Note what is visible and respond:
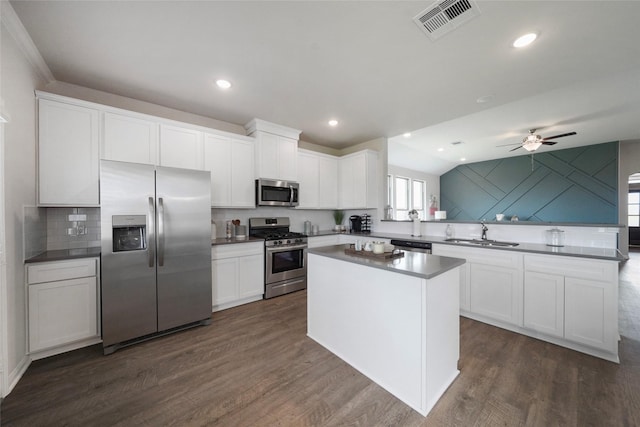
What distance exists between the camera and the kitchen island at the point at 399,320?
152 centimetres

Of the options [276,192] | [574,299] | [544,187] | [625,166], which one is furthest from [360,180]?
[625,166]

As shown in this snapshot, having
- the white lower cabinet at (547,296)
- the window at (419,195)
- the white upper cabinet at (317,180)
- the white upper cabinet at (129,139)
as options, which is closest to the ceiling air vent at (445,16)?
the white lower cabinet at (547,296)

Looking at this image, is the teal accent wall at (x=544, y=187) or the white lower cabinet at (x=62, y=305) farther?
the teal accent wall at (x=544, y=187)

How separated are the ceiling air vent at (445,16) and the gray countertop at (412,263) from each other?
1788 millimetres

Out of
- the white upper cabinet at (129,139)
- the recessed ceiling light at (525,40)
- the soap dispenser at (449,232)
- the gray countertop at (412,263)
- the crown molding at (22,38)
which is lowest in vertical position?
the gray countertop at (412,263)

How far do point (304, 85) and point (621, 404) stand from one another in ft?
12.0

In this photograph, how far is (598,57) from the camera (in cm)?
214

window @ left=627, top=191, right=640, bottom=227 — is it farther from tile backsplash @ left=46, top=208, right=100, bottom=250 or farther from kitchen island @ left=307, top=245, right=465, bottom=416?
tile backsplash @ left=46, top=208, right=100, bottom=250

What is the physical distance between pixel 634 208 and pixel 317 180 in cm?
1226

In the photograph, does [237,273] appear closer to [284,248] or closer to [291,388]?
[284,248]

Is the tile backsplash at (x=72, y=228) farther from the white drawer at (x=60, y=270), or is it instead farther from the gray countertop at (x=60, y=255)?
the white drawer at (x=60, y=270)

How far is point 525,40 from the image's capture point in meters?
1.92

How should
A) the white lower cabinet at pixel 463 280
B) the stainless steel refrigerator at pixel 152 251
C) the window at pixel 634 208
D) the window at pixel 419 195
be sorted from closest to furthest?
the stainless steel refrigerator at pixel 152 251 < the white lower cabinet at pixel 463 280 < the window at pixel 419 195 < the window at pixel 634 208

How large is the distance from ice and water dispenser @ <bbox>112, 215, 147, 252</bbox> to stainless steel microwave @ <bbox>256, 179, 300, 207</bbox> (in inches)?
62.1
